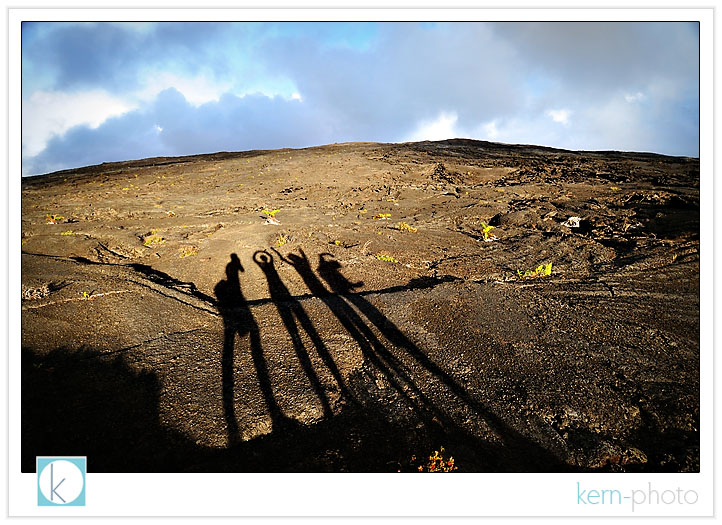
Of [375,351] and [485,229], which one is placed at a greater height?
[485,229]

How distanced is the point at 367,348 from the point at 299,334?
0.92 m

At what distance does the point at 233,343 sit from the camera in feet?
13.3

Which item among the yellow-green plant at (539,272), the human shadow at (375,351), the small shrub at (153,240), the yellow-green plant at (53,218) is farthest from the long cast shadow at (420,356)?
the yellow-green plant at (53,218)

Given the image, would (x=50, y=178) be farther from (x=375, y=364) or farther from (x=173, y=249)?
(x=375, y=364)

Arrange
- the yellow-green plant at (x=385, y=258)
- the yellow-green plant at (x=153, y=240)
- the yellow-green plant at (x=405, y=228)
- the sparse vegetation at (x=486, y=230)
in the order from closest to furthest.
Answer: the yellow-green plant at (x=385, y=258) → the yellow-green plant at (x=153, y=240) → the sparse vegetation at (x=486, y=230) → the yellow-green plant at (x=405, y=228)

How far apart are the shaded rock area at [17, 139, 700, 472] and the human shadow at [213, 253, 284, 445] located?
2cm

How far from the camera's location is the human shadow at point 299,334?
10.7ft

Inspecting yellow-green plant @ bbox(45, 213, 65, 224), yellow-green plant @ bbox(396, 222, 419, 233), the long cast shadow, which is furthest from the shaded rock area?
yellow-green plant @ bbox(45, 213, 65, 224)

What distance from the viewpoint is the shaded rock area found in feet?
8.34

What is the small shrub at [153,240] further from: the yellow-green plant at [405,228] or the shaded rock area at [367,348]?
the yellow-green plant at [405,228]

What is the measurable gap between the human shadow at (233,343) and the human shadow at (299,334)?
39cm
